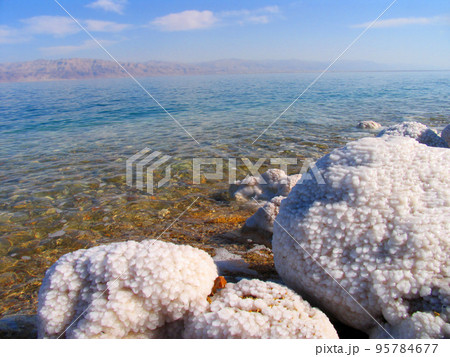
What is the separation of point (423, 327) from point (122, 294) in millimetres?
1856

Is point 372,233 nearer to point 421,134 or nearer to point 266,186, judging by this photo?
point 421,134

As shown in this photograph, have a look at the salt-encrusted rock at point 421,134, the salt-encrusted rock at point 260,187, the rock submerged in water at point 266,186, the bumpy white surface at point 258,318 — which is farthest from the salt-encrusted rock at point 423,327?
the salt-encrusted rock at point 260,187

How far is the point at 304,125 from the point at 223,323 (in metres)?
12.2

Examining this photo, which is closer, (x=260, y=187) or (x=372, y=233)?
(x=372, y=233)

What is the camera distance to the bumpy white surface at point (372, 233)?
212 cm

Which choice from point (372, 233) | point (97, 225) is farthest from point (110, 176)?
point (372, 233)

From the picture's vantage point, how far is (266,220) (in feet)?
13.6

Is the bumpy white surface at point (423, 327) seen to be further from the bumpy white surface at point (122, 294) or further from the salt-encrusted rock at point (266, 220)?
the salt-encrusted rock at point (266, 220)

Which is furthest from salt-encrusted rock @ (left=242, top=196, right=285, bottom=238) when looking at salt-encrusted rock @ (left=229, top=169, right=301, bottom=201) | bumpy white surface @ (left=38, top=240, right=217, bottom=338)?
bumpy white surface @ (left=38, top=240, right=217, bottom=338)

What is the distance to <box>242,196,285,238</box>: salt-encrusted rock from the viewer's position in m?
4.11

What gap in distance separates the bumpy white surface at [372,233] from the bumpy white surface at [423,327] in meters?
0.07

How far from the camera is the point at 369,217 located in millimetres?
2359

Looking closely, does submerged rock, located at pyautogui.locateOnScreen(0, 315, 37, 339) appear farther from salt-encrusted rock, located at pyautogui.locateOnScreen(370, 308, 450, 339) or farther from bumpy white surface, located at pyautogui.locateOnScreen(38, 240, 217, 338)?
salt-encrusted rock, located at pyautogui.locateOnScreen(370, 308, 450, 339)

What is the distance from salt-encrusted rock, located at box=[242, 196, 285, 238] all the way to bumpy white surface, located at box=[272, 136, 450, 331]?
1.29 m
